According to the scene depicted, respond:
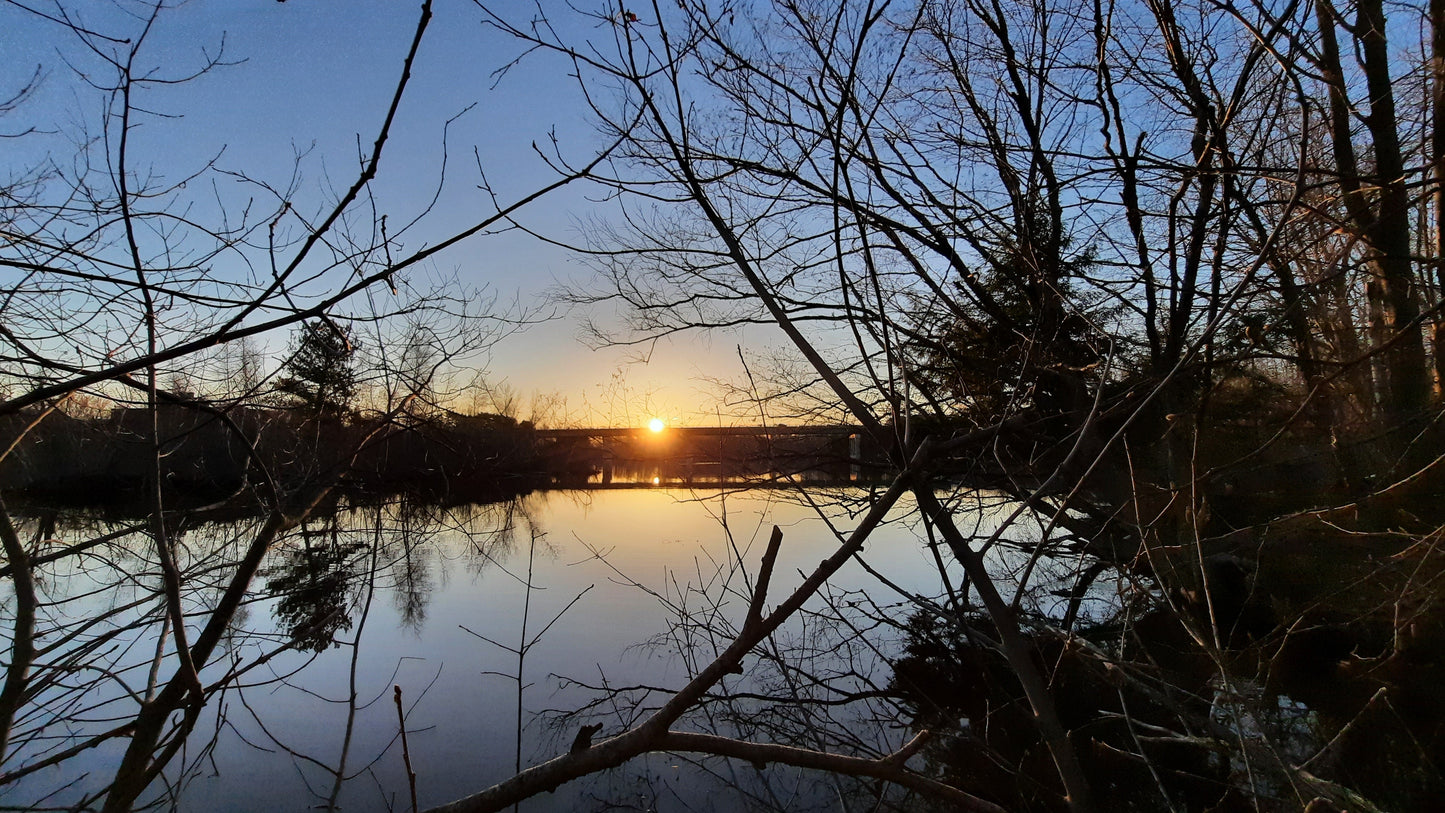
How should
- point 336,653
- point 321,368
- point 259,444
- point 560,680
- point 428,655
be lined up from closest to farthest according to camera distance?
point 321,368 → point 259,444 → point 560,680 → point 428,655 → point 336,653

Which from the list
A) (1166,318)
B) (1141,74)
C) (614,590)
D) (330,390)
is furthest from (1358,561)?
(614,590)

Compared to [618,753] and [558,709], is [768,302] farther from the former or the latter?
[558,709]

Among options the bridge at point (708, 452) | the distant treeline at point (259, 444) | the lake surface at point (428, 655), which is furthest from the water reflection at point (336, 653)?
the bridge at point (708, 452)

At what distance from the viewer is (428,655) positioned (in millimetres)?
5418

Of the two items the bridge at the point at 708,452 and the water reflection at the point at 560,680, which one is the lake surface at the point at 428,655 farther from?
the bridge at the point at 708,452

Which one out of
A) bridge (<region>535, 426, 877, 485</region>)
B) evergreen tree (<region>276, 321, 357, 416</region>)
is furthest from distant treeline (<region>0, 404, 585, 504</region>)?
bridge (<region>535, 426, 877, 485</region>)

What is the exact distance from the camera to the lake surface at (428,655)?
7.31 feet

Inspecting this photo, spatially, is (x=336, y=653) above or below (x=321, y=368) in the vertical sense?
below

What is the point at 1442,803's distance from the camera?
2.91 metres

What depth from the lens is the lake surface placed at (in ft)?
7.31

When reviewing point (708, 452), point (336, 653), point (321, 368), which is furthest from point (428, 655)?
point (321, 368)

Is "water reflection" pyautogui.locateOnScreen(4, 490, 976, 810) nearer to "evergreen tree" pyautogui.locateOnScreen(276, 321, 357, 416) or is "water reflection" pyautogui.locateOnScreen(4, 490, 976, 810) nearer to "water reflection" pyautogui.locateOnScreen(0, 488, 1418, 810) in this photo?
"water reflection" pyautogui.locateOnScreen(0, 488, 1418, 810)

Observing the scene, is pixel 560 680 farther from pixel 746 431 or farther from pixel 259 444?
pixel 259 444

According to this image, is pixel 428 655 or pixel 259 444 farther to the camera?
pixel 428 655
